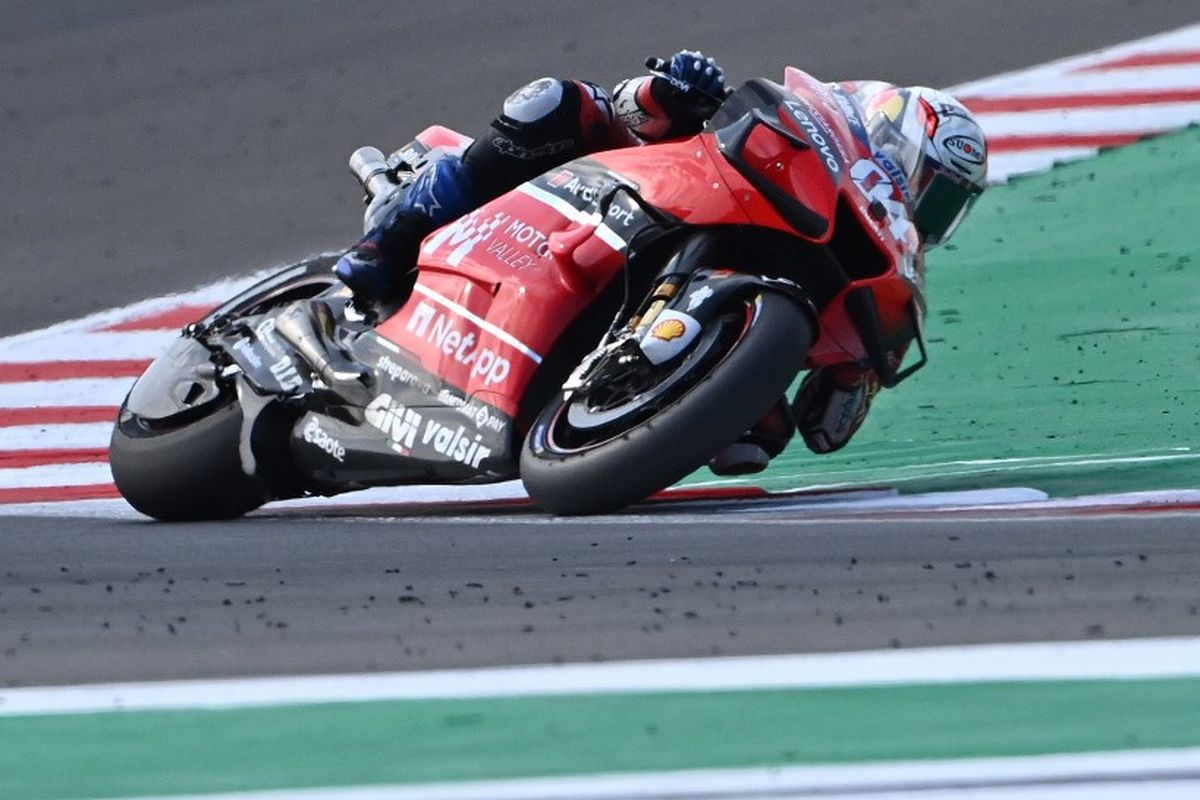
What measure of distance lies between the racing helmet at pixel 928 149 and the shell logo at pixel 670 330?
92 centimetres

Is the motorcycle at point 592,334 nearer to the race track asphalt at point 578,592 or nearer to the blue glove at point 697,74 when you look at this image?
the blue glove at point 697,74

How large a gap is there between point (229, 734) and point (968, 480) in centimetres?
342

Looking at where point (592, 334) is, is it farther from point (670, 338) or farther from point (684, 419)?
point (684, 419)

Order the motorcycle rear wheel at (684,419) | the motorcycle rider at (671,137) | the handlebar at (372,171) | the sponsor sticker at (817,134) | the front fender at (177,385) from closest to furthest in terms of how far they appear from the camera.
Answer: the motorcycle rear wheel at (684,419) < the sponsor sticker at (817,134) < the motorcycle rider at (671,137) < the front fender at (177,385) < the handlebar at (372,171)

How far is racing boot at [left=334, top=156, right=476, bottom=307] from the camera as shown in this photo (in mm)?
6441

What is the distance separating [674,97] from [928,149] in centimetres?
68

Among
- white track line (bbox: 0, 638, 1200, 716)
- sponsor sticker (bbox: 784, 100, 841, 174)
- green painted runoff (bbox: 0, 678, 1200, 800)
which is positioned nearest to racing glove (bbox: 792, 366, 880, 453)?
sponsor sticker (bbox: 784, 100, 841, 174)

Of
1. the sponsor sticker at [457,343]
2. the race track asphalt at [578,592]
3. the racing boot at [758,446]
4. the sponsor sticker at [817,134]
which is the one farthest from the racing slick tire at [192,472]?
the sponsor sticker at [817,134]

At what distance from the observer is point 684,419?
5316 millimetres

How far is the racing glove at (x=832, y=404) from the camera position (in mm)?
6207

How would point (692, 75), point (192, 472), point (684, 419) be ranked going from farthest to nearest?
point (192, 472) < point (692, 75) < point (684, 419)

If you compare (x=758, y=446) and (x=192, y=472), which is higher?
(x=758, y=446)

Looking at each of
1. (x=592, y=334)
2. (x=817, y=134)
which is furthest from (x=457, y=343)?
(x=817, y=134)

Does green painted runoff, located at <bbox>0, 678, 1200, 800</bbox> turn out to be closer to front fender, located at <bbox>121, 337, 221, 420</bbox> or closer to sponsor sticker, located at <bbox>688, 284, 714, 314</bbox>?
sponsor sticker, located at <bbox>688, 284, 714, 314</bbox>
